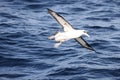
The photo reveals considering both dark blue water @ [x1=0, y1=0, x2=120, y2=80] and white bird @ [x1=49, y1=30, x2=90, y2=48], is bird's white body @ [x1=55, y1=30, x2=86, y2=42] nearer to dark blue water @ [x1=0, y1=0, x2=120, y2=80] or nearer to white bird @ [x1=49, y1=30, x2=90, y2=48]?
white bird @ [x1=49, y1=30, x2=90, y2=48]

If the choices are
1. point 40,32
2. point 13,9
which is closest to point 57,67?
point 40,32

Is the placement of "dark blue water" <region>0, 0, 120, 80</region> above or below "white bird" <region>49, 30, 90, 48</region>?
below

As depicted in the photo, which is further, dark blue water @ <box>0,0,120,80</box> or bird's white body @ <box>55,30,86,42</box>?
dark blue water @ <box>0,0,120,80</box>

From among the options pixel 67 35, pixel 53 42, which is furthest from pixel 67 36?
pixel 53 42

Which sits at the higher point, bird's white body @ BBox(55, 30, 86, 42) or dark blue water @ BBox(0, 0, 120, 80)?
bird's white body @ BBox(55, 30, 86, 42)

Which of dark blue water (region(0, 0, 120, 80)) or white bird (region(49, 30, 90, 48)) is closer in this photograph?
white bird (region(49, 30, 90, 48))

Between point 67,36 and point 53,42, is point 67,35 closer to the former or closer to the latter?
point 67,36

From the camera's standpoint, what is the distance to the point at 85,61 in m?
15.4

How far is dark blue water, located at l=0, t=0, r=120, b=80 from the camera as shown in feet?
47.4

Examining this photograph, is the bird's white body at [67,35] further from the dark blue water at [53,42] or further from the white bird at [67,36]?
the dark blue water at [53,42]

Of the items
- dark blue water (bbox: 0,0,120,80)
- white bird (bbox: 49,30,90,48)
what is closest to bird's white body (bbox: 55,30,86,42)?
white bird (bbox: 49,30,90,48)

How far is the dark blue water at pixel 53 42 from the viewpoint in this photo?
14.4m

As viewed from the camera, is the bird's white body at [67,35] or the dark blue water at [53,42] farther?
the dark blue water at [53,42]

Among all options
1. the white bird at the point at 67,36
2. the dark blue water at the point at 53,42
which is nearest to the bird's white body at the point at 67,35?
the white bird at the point at 67,36
